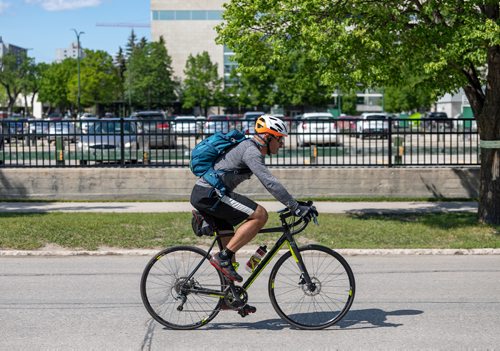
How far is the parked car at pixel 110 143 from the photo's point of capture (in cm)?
1738

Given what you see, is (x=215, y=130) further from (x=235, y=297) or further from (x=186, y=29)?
(x=186, y=29)

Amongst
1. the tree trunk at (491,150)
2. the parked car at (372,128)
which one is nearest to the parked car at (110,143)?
the parked car at (372,128)

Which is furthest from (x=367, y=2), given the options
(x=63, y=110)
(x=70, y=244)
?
(x=63, y=110)

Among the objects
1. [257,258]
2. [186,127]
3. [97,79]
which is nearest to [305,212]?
[257,258]

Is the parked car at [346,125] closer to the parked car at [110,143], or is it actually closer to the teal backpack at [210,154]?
the parked car at [110,143]

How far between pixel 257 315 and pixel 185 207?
8618 millimetres

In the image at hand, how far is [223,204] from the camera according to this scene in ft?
→ 21.0

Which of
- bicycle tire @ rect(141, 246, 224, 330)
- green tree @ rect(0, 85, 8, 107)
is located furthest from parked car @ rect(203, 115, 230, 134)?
green tree @ rect(0, 85, 8, 107)

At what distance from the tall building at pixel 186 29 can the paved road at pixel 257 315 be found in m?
100.0

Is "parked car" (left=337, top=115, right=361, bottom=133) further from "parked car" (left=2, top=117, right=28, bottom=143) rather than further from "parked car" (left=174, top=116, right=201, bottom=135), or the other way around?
"parked car" (left=2, top=117, right=28, bottom=143)

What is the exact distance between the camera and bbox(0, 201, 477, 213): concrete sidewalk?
1514 centimetres

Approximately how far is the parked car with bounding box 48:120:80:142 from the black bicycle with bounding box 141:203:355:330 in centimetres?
1116

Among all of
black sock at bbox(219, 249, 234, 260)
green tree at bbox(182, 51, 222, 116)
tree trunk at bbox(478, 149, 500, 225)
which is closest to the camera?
black sock at bbox(219, 249, 234, 260)

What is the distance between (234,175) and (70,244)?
555cm
